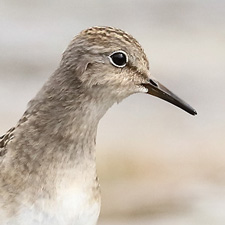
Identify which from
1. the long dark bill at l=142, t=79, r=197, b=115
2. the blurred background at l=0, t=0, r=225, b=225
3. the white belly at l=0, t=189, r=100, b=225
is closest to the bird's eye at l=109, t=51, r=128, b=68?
the long dark bill at l=142, t=79, r=197, b=115

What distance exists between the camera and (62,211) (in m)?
6.08

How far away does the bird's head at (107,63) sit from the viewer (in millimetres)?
5953

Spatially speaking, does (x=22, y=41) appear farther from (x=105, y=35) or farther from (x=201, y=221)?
(x=105, y=35)

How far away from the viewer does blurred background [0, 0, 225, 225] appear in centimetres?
973

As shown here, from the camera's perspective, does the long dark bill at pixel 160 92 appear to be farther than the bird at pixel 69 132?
Yes

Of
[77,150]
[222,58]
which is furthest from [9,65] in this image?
[77,150]

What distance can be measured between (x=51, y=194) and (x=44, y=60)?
6796 mm

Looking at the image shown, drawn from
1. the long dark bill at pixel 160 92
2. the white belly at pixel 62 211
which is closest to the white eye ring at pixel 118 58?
the long dark bill at pixel 160 92

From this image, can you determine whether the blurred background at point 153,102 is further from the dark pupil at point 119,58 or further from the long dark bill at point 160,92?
the dark pupil at point 119,58

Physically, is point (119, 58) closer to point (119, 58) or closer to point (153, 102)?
point (119, 58)

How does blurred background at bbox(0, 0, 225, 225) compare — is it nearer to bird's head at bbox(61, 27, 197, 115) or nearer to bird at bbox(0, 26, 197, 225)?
bird at bbox(0, 26, 197, 225)

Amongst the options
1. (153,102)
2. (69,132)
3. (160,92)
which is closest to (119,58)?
(160,92)

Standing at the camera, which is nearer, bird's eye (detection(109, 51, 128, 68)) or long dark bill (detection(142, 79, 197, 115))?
bird's eye (detection(109, 51, 128, 68))

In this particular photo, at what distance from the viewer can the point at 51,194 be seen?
6.06 m
